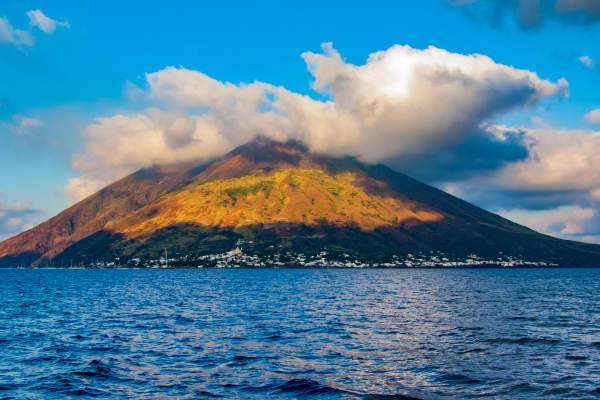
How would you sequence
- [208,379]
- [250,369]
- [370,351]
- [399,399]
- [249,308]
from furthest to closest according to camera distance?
[249,308]
[370,351]
[250,369]
[208,379]
[399,399]

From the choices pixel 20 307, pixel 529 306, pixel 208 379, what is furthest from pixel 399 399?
pixel 20 307

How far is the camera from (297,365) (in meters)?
43.0

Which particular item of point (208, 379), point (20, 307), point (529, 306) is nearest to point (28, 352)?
point (208, 379)

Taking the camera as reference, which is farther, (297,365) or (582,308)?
(582,308)

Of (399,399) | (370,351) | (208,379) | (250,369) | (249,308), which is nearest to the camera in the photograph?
(399,399)

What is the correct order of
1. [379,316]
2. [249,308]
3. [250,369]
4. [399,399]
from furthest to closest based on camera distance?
[249,308] < [379,316] < [250,369] < [399,399]

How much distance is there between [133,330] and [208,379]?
104 feet

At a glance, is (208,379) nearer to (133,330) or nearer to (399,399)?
(399,399)

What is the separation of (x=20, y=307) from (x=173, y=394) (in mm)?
85719

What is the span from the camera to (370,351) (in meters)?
49.3

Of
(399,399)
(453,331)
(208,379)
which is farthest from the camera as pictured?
(453,331)

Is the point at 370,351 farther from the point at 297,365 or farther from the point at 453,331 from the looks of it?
the point at 453,331

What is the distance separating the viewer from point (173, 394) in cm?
3384

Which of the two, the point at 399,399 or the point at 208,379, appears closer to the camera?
the point at 399,399
